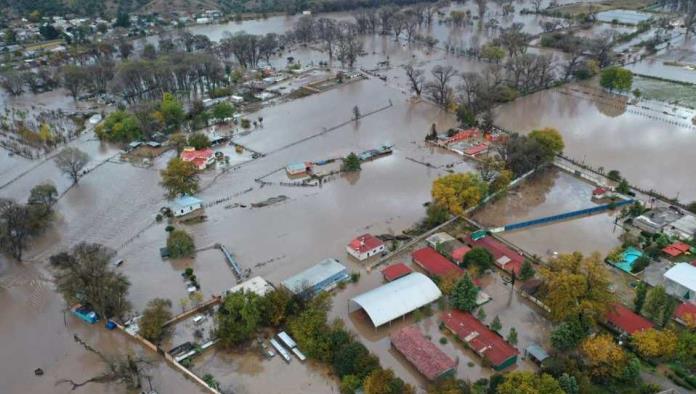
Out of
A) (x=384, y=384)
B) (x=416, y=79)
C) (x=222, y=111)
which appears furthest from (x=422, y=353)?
(x=416, y=79)

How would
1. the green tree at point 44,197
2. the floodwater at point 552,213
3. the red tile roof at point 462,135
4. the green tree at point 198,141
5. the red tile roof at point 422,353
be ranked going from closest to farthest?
1. the red tile roof at point 422,353
2. the floodwater at point 552,213
3. the green tree at point 44,197
4. the green tree at point 198,141
5. the red tile roof at point 462,135

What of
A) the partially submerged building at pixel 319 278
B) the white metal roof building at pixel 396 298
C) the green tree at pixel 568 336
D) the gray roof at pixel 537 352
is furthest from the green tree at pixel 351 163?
the green tree at pixel 568 336

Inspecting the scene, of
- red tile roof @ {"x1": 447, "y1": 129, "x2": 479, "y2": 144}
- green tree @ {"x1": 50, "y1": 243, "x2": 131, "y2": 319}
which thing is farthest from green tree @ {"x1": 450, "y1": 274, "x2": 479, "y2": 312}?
red tile roof @ {"x1": 447, "y1": 129, "x2": 479, "y2": 144}

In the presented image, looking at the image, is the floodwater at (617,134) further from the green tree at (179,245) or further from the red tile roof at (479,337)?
the green tree at (179,245)

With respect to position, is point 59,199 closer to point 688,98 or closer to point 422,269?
point 422,269

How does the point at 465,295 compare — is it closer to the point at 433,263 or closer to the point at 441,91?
the point at 433,263

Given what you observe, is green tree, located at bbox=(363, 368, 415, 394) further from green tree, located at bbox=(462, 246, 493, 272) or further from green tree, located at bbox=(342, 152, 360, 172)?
green tree, located at bbox=(342, 152, 360, 172)
